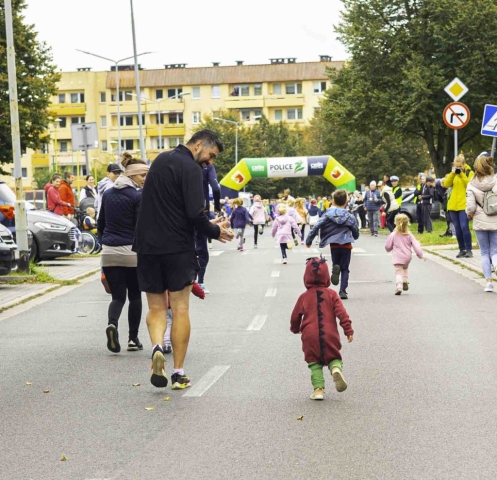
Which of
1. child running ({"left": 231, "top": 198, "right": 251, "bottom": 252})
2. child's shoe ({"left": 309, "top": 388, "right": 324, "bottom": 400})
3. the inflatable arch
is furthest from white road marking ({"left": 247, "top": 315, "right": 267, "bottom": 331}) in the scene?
the inflatable arch

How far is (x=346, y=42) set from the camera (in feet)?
172

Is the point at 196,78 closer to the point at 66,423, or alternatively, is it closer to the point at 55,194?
the point at 55,194

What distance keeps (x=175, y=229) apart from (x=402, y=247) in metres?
8.38

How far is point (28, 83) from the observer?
47.9 meters

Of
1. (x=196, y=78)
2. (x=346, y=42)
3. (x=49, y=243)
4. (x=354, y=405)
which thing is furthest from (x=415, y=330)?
(x=196, y=78)

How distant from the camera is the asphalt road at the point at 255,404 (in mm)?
5871

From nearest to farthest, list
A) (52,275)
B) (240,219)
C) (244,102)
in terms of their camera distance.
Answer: (52,275) < (240,219) < (244,102)

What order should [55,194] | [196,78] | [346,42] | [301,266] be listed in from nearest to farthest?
[301,266]
[55,194]
[346,42]
[196,78]

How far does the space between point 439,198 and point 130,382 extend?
101 ft

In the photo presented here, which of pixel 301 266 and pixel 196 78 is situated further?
pixel 196 78

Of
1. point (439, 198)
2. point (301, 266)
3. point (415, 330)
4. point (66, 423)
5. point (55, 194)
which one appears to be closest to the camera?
point (66, 423)

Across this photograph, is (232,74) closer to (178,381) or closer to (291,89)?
(291,89)

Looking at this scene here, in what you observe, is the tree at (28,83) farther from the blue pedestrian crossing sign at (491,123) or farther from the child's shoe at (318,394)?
the child's shoe at (318,394)

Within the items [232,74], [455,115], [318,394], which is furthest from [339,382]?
[232,74]
